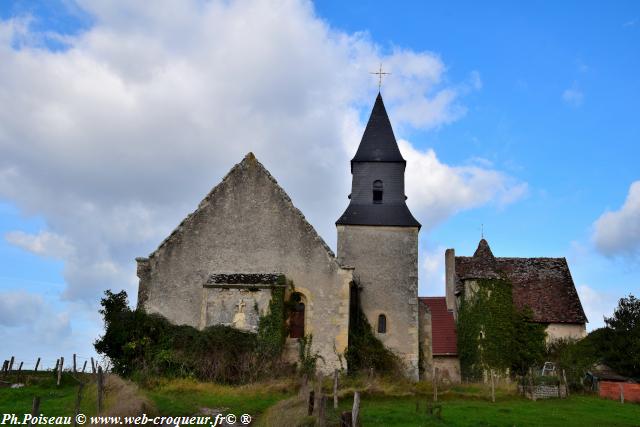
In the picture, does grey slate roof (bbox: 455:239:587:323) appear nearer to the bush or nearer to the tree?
the tree

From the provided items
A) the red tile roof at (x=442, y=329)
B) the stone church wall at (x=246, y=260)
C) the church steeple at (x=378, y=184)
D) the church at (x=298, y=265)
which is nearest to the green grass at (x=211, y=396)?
the church at (x=298, y=265)

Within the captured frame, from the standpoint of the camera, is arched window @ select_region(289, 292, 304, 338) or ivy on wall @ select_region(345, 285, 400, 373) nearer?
arched window @ select_region(289, 292, 304, 338)

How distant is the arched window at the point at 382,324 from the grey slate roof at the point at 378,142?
7907mm

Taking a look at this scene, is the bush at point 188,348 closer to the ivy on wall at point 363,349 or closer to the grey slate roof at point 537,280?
the ivy on wall at point 363,349

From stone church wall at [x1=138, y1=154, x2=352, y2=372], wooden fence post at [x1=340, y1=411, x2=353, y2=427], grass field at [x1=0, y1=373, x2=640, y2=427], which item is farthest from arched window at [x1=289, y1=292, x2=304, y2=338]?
wooden fence post at [x1=340, y1=411, x2=353, y2=427]

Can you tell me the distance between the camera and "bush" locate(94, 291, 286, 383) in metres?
23.3

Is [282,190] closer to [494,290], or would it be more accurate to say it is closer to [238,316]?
[238,316]

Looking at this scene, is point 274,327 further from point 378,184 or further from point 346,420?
point 346,420

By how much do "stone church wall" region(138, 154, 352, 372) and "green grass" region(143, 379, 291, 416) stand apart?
3.90 m

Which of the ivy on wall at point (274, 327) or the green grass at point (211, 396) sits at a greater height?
the ivy on wall at point (274, 327)

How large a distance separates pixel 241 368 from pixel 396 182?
13.5 meters

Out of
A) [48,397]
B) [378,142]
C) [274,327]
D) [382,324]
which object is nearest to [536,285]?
[382,324]

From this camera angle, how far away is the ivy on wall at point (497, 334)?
3231 centimetres

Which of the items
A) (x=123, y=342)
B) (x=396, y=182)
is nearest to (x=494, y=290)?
(x=396, y=182)
